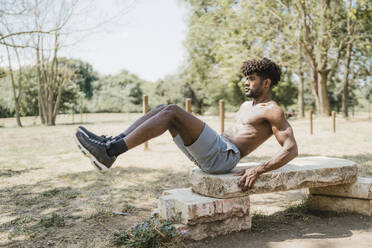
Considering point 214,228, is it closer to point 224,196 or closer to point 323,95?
point 224,196

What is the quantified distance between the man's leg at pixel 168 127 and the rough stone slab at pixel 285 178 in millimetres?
459

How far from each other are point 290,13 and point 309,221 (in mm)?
14850

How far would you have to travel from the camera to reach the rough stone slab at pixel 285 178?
3137 mm

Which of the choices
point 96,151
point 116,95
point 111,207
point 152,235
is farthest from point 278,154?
point 116,95

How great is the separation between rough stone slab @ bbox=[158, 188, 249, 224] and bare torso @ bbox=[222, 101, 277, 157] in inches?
23.6

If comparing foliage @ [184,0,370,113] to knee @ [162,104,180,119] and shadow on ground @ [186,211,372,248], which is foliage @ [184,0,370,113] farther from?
knee @ [162,104,180,119]

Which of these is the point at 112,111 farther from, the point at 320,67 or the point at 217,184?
the point at 217,184

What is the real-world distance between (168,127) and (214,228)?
1.11 m

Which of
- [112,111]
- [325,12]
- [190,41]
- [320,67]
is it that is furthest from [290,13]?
[112,111]

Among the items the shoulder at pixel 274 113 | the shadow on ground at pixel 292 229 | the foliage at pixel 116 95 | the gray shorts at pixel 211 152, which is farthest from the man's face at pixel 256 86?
the foliage at pixel 116 95

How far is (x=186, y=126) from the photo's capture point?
124 inches

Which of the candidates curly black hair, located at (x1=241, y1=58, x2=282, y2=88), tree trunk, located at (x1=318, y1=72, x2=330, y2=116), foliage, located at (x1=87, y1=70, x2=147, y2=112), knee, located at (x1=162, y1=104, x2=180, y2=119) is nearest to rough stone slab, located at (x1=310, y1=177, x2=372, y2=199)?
curly black hair, located at (x1=241, y1=58, x2=282, y2=88)

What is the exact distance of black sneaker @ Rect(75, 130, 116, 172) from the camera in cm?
280

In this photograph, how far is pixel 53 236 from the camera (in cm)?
339
